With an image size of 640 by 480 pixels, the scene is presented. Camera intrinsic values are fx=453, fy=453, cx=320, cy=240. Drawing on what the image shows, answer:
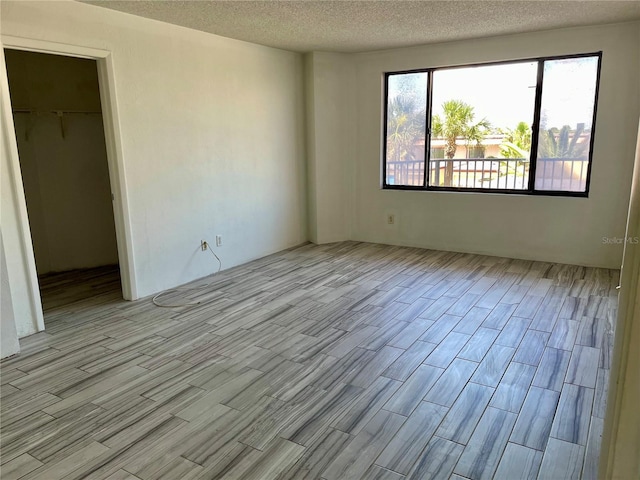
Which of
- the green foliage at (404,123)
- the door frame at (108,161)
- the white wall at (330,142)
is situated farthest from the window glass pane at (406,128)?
the door frame at (108,161)

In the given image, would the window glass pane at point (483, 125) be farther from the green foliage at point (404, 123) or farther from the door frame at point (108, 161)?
the door frame at point (108, 161)

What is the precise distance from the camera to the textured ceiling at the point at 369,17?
3.64 meters

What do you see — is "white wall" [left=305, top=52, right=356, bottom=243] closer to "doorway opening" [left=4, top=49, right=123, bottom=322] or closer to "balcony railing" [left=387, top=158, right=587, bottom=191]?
"balcony railing" [left=387, top=158, right=587, bottom=191]

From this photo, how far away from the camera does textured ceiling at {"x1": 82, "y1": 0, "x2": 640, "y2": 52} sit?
12.0 feet

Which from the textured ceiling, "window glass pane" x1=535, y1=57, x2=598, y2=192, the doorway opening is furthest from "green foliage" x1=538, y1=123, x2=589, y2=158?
the doorway opening

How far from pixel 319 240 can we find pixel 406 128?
1872 mm

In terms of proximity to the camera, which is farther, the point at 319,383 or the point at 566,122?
the point at 566,122

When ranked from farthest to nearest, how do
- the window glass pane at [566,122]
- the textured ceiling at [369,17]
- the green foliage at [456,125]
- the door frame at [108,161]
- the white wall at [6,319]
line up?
the green foliage at [456,125] < the window glass pane at [566,122] < the textured ceiling at [369,17] < the door frame at [108,161] < the white wall at [6,319]

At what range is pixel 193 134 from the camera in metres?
4.57

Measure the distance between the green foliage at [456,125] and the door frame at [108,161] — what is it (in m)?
3.70

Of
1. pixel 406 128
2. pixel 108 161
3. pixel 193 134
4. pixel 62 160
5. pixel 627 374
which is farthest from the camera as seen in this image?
pixel 406 128

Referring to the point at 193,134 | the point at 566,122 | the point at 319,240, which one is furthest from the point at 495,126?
the point at 193,134

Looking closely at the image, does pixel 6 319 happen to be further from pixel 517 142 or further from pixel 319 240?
pixel 517 142

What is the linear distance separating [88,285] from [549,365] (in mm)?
4268
